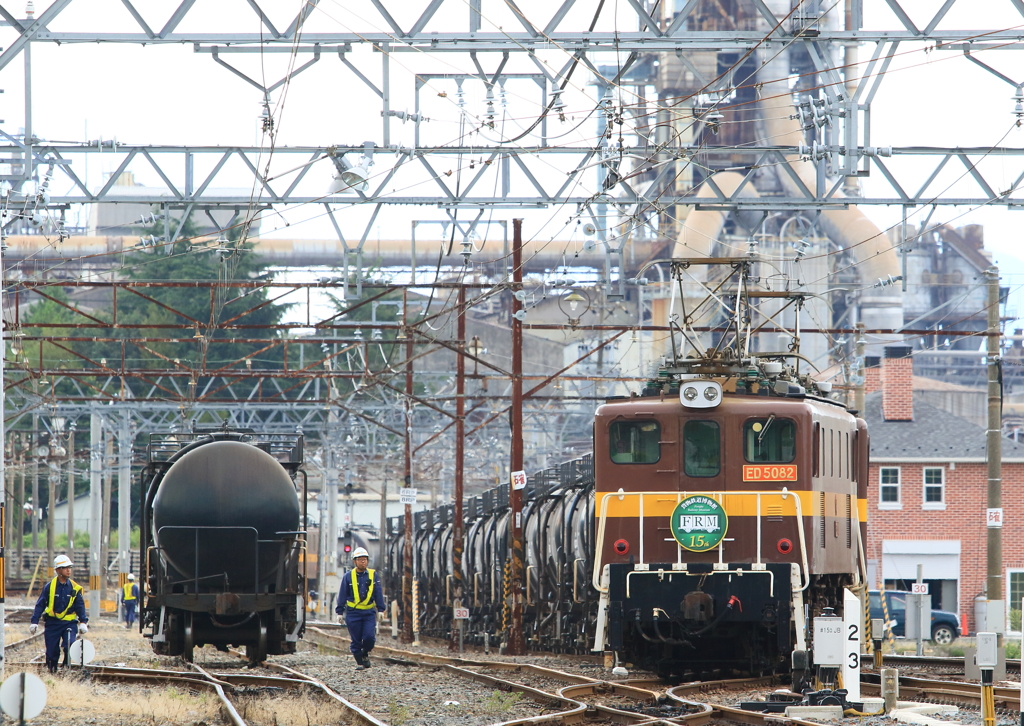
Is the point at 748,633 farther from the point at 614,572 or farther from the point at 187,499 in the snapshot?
the point at 187,499

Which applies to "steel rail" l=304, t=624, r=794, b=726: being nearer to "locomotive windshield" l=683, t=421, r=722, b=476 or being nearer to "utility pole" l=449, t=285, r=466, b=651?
"locomotive windshield" l=683, t=421, r=722, b=476

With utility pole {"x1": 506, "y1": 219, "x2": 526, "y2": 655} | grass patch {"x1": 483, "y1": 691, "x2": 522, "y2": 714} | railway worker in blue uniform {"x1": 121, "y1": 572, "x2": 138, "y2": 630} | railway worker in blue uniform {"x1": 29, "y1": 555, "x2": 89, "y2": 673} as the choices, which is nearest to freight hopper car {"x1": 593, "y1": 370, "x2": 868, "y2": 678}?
grass patch {"x1": 483, "y1": 691, "x2": 522, "y2": 714}

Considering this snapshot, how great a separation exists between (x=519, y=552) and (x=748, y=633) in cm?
881

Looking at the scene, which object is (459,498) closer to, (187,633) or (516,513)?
(516,513)

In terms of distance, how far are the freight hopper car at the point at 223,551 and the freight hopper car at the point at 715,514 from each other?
3.79 metres

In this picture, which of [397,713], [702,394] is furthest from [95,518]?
[397,713]

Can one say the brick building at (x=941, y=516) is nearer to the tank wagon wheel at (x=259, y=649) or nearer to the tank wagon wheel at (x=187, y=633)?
the tank wagon wheel at (x=259, y=649)

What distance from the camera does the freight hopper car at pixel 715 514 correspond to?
14492 mm

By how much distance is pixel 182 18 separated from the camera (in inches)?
627

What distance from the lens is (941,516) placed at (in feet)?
144

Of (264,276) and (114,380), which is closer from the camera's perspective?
(114,380)

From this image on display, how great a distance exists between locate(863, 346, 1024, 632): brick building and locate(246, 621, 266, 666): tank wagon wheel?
2959 cm

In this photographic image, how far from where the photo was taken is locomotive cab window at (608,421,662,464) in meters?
15.2

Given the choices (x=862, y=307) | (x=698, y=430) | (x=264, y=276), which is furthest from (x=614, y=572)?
(x=264, y=276)
